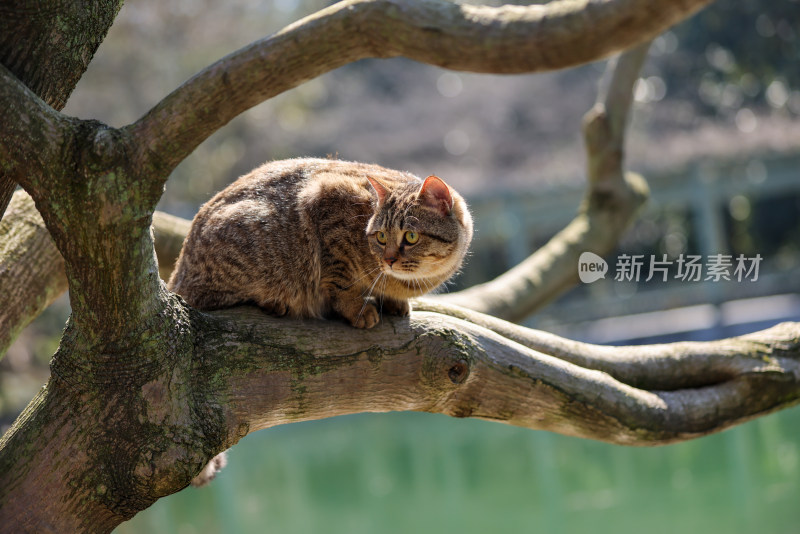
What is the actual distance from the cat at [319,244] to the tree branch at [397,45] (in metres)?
0.52

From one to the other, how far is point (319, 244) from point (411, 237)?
29 centimetres

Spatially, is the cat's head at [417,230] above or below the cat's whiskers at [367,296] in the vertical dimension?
above

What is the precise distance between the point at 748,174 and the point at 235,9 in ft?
27.4

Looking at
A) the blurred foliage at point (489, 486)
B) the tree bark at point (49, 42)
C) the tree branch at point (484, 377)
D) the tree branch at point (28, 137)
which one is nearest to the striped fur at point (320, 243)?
the tree branch at point (484, 377)

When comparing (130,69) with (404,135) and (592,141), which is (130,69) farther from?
(592,141)

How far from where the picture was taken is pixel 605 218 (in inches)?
155

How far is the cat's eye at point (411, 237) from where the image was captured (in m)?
2.49

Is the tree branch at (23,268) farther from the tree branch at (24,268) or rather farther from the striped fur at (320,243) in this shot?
the striped fur at (320,243)

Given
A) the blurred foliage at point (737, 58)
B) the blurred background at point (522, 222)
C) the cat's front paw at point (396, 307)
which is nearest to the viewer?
the cat's front paw at point (396, 307)

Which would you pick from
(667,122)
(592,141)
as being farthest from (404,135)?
(592,141)

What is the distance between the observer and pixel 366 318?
7.39 feet

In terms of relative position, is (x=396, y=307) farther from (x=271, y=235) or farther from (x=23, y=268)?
(x=23, y=268)

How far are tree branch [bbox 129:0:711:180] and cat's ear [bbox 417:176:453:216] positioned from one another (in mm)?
582

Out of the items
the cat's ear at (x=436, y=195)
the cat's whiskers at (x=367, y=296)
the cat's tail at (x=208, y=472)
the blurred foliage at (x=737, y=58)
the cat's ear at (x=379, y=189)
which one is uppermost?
the blurred foliage at (x=737, y=58)
